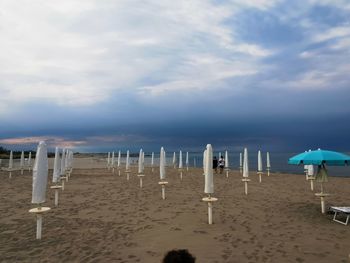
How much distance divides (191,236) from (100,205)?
5107 mm

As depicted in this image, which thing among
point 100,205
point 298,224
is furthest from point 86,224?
point 298,224

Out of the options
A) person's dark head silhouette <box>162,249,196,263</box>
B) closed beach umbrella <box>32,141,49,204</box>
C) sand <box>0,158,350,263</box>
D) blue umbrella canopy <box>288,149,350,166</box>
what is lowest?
sand <box>0,158,350,263</box>

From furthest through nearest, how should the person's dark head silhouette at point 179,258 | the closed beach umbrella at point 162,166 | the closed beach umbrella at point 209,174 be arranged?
the closed beach umbrella at point 162,166 < the closed beach umbrella at point 209,174 < the person's dark head silhouette at point 179,258

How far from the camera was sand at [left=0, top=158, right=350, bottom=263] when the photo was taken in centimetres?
671

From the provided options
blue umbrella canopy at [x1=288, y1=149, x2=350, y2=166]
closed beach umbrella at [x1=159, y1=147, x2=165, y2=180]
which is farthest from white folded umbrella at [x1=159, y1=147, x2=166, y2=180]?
blue umbrella canopy at [x1=288, y1=149, x2=350, y2=166]

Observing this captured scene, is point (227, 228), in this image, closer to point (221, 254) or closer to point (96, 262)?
point (221, 254)

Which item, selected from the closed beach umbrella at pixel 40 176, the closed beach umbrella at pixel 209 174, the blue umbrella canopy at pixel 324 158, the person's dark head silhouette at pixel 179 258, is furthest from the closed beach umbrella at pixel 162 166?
the person's dark head silhouette at pixel 179 258

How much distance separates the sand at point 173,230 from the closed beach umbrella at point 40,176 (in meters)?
0.98

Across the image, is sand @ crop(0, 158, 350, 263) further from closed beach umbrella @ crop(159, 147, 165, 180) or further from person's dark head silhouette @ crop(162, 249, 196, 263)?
person's dark head silhouette @ crop(162, 249, 196, 263)

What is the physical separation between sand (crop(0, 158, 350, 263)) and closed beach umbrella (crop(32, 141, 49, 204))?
98 cm

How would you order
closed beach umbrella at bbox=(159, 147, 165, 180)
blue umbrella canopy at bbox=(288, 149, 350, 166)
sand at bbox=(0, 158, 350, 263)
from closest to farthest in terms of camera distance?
sand at bbox=(0, 158, 350, 263)
blue umbrella canopy at bbox=(288, 149, 350, 166)
closed beach umbrella at bbox=(159, 147, 165, 180)

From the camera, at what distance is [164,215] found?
1019 cm

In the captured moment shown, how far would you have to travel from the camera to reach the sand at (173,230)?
6.71 meters

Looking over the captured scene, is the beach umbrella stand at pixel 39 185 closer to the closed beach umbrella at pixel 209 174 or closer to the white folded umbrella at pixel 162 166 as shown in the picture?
the closed beach umbrella at pixel 209 174
